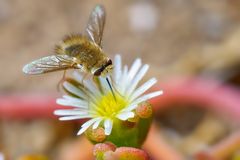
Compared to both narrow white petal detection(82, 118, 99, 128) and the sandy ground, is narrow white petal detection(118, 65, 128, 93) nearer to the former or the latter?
narrow white petal detection(82, 118, 99, 128)

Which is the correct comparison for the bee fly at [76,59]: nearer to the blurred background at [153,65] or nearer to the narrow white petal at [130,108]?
the narrow white petal at [130,108]

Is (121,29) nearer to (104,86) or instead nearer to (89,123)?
(104,86)

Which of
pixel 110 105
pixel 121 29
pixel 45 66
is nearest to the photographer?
pixel 45 66

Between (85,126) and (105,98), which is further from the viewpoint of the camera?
(105,98)

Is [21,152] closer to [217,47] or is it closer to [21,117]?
[21,117]

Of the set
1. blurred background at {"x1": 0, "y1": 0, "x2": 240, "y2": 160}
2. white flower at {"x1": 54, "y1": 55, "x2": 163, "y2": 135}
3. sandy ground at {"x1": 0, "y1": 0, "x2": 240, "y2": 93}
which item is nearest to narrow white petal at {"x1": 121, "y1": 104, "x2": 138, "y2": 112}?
white flower at {"x1": 54, "y1": 55, "x2": 163, "y2": 135}

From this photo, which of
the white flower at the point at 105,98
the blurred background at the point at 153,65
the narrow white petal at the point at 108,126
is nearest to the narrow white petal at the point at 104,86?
the white flower at the point at 105,98

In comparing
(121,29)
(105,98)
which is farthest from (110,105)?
(121,29)
